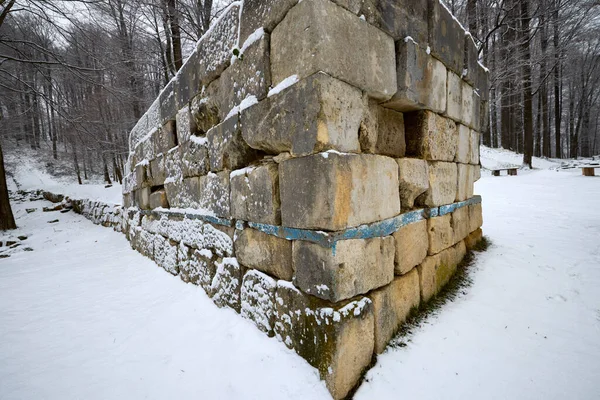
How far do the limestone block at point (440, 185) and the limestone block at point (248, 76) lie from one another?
1533mm

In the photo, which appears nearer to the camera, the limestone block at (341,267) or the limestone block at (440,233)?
the limestone block at (341,267)

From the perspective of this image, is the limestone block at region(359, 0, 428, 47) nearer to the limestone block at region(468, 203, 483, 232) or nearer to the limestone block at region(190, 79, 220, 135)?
the limestone block at region(190, 79, 220, 135)

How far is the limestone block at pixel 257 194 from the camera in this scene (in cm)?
181

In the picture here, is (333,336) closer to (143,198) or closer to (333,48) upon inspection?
(333,48)

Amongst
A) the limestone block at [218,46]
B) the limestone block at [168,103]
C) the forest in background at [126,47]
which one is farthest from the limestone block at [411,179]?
the forest in background at [126,47]

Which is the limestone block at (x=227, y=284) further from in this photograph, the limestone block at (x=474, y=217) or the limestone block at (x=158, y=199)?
the limestone block at (x=474, y=217)

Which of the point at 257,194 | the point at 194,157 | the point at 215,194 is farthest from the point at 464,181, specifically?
the point at 194,157

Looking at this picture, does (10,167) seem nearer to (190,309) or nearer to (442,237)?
(190,309)

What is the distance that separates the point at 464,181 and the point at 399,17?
193 centimetres

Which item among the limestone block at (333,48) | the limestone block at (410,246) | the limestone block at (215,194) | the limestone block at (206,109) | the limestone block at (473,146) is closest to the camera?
the limestone block at (333,48)

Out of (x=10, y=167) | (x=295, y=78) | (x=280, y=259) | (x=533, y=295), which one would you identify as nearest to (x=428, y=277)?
(x=533, y=295)

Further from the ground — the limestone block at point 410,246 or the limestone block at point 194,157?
the limestone block at point 194,157

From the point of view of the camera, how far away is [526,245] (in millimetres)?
3402

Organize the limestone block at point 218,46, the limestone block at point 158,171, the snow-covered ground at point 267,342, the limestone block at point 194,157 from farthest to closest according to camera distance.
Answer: the limestone block at point 158,171 → the limestone block at point 194,157 → the limestone block at point 218,46 → the snow-covered ground at point 267,342
